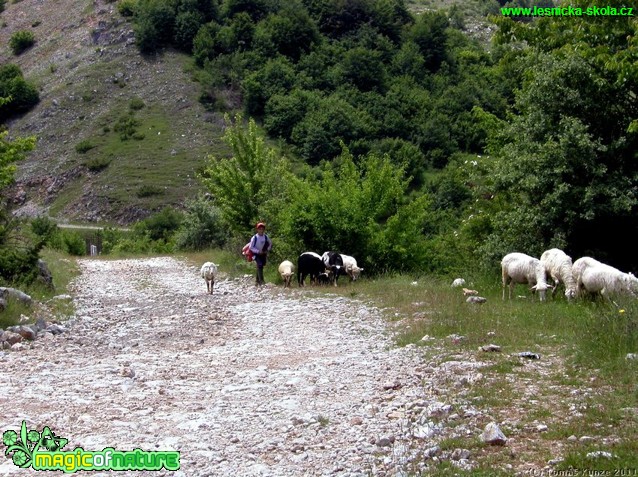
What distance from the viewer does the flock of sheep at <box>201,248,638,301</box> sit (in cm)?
1347

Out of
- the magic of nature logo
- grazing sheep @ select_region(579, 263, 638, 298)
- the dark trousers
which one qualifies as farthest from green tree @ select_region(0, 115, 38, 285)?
grazing sheep @ select_region(579, 263, 638, 298)

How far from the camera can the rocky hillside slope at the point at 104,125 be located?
231 ft

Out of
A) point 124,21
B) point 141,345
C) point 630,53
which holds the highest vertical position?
point 124,21

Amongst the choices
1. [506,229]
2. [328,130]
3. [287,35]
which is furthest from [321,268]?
[287,35]

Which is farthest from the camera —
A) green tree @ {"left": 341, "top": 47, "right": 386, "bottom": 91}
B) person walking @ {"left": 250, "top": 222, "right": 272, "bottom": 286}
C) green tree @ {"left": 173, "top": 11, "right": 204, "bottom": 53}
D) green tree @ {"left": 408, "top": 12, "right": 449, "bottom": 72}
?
green tree @ {"left": 408, "top": 12, "right": 449, "bottom": 72}

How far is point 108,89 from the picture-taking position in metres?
89.2

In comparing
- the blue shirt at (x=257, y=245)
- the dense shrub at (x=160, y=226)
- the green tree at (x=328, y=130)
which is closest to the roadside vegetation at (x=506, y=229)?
the dense shrub at (x=160, y=226)

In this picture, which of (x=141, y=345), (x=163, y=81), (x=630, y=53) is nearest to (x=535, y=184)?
(x=630, y=53)

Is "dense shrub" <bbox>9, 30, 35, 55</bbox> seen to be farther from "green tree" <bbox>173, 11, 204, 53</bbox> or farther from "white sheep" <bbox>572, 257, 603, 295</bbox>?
"white sheep" <bbox>572, 257, 603, 295</bbox>

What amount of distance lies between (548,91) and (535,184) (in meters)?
2.77

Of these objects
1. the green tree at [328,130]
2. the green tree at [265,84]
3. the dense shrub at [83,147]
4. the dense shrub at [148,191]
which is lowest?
the dense shrub at [148,191]

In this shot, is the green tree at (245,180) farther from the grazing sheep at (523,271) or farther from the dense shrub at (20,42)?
the dense shrub at (20,42)

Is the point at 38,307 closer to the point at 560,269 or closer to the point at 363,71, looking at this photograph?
the point at 560,269

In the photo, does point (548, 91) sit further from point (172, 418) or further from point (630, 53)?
point (172, 418)
